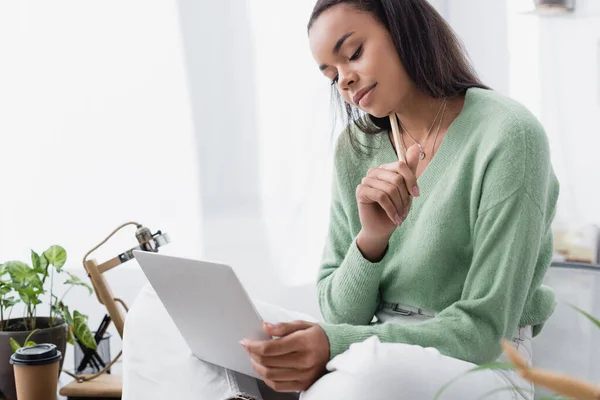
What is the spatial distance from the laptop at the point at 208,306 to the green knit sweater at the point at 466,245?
0.15 meters

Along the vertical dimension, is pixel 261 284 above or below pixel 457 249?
below

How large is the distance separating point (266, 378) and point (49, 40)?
179 cm

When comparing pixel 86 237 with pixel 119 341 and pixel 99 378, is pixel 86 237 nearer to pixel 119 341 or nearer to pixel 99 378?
pixel 119 341

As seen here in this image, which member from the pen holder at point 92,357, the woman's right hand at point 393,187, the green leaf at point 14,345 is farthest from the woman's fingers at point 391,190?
the pen holder at point 92,357

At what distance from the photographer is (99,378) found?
221 cm

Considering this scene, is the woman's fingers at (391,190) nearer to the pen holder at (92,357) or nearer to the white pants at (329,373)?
the white pants at (329,373)

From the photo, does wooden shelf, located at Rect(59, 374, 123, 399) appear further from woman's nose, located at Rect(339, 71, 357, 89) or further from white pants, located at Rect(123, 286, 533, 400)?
woman's nose, located at Rect(339, 71, 357, 89)

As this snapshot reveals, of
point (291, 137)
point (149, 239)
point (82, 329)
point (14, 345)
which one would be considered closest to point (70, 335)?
point (82, 329)

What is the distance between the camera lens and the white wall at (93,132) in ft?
8.46

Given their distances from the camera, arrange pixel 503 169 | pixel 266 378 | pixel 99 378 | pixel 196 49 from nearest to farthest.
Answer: pixel 266 378 → pixel 503 169 → pixel 99 378 → pixel 196 49

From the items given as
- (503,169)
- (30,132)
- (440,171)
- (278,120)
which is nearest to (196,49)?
(278,120)

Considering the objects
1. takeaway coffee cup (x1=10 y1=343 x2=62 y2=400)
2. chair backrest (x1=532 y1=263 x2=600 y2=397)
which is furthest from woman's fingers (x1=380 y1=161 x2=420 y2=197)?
takeaway coffee cup (x1=10 y1=343 x2=62 y2=400)

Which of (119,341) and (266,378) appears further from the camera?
(119,341)

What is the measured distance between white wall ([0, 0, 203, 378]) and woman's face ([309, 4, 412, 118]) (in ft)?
4.51
